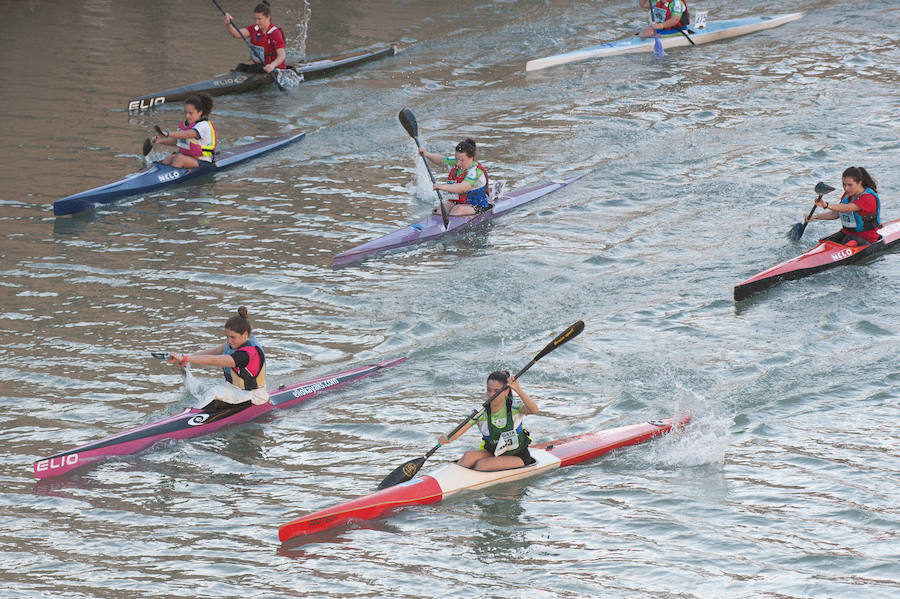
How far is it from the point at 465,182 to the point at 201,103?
4.09 metres

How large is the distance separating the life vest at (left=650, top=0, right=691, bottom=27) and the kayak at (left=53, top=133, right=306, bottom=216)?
8.24m

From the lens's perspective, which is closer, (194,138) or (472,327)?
(472,327)

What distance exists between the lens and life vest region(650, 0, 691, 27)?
19.9 meters

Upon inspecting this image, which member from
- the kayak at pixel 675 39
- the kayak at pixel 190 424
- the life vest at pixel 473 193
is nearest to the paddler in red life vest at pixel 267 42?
the kayak at pixel 675 39

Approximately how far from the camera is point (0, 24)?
21.3 meters

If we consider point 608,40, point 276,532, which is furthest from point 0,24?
point 276,532

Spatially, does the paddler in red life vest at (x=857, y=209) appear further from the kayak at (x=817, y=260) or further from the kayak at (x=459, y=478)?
the kayak at (x=459, y=478)

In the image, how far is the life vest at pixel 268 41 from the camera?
18016mm

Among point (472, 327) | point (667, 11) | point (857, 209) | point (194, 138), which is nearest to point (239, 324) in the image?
point (472, 327)

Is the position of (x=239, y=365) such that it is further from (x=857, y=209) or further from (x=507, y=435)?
(x=857, y=209)

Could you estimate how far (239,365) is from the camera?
8484mm

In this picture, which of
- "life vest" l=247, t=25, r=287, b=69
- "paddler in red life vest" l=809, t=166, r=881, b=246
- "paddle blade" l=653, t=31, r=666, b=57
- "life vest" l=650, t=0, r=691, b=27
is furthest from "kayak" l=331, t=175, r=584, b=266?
"life vest" l=650, t=0, r=691, b=27

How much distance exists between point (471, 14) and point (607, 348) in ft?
50.1

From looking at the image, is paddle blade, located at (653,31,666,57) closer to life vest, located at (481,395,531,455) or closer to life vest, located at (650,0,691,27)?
life vest, located at (650,0,691,27)
